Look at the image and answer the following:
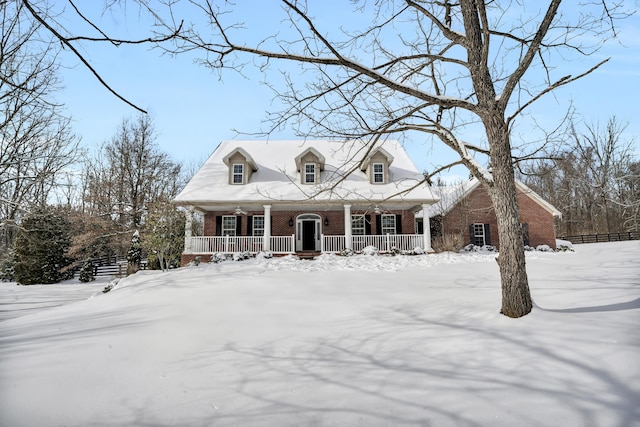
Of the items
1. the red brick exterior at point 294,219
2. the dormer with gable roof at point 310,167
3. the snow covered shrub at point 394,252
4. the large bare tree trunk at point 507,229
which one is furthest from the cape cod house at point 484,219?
the large bare tree trunk at point 507,229

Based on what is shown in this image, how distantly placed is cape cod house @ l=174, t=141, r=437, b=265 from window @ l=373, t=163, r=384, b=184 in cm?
6

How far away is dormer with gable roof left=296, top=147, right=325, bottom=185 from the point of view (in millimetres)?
18250

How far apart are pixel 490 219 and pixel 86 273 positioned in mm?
27015

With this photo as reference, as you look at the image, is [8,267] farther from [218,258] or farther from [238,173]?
[238,173]

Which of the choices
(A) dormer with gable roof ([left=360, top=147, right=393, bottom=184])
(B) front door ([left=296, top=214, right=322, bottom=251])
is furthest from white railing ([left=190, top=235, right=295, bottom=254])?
(A) dormer with gable roof ([left=360, top=147, right=393, bottom=184])

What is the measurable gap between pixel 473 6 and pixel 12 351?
8.99 meters

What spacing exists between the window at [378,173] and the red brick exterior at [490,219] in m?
7.13

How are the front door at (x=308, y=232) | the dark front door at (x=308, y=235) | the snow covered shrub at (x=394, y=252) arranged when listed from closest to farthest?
the snow covered shrub at (x=394, y=252)
the front door at (x=308, y=232)
the dark front door at (x=308, y=235)

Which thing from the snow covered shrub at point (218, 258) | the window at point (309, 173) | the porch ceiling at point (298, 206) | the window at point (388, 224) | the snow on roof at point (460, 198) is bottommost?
the snow covered shrub at point (218, 258)

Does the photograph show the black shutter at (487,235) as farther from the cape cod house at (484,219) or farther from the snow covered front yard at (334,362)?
the snow covered front yard at (334,362)

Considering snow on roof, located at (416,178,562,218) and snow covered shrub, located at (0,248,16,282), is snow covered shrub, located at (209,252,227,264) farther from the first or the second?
snow covered shrub, located at (0,248,16,282)

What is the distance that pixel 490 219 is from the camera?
2281 cm

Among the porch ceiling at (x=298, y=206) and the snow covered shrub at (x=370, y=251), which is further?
the porch ceiling at (x=298, y=206)

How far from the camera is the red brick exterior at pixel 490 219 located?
22438 millimetres
